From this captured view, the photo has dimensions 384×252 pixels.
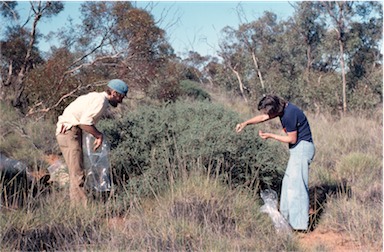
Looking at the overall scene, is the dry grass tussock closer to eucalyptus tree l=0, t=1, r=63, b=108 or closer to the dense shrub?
the dense shrub

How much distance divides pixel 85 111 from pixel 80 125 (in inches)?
7.0

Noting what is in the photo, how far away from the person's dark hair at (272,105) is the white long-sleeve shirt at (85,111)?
1.79 m

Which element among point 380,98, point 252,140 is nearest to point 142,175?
point 252,140

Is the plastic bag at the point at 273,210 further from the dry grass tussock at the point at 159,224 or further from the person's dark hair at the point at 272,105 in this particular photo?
the person's dark hair at the point at 272,105

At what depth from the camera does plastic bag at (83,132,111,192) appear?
5730mm

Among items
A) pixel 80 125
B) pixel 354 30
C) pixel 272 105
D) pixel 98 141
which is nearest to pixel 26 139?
pixel 80 125

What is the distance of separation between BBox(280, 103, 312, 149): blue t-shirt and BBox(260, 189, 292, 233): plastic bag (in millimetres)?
763

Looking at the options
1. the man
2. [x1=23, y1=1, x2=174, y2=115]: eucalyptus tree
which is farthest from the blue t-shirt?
[x1=23, y1=1, x2=174, y2=115]: eucalyptus tree

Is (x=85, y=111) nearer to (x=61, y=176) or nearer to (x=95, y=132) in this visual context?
(x=95, y=132)

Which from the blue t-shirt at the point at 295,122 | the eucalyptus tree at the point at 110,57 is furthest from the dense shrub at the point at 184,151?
the eucalyptus tree at the point at 110,57

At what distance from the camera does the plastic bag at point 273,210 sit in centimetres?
507

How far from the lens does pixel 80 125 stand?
5512mm

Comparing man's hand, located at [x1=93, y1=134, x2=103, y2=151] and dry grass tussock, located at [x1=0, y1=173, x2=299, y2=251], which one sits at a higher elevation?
man's hand, located at [x1=93, y1=134, x2=103, y2=151]

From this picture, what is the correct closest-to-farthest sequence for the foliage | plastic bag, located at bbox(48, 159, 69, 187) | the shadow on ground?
the shadow on ground
plastic bag, located at bbox(48, 159, 69, 187)
the foliage
